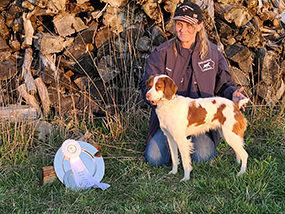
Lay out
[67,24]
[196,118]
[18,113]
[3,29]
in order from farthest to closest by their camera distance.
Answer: [3,29] → [67,24] → [18,113] → [196,118]

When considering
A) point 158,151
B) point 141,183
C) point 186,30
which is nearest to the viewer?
point 141,183

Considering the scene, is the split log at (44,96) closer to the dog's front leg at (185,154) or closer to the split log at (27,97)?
the split log at (27,97)

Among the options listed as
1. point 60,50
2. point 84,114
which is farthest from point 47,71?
point 84,114

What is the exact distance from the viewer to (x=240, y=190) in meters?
3.23

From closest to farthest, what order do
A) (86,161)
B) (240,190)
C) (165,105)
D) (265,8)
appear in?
(240,190) → (165,105) → (86,161) → (265,8)

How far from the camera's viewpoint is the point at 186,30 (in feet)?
12.4

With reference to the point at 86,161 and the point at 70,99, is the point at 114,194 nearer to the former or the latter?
the point at 86,161

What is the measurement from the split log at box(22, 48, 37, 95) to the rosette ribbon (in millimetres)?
1440

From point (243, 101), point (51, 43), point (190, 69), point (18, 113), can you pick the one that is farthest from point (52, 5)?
point (243, 101)

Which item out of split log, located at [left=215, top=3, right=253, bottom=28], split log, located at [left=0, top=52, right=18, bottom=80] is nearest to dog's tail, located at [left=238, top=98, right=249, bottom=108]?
split log, located at [left=215, top=3, right=253, bottom=28]

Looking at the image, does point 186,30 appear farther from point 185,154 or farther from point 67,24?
point 67,24

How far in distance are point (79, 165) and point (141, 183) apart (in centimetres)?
72

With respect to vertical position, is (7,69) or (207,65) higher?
(207,65)

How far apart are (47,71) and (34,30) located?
639 mm
